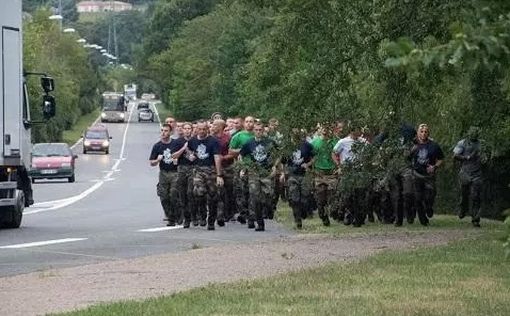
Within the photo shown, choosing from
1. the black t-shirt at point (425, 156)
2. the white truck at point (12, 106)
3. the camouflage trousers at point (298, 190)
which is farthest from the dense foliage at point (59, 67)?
the black t-shirt at point (425, 156)

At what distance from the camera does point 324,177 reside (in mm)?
21578

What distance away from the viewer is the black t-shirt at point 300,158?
20.1 m

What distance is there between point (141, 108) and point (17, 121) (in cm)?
12026

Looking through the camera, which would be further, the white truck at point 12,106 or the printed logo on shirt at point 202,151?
the printed logo on shirt at point 202,151

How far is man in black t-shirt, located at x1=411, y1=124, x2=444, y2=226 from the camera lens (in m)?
21.3

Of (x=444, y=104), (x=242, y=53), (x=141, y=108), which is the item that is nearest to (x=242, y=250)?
(x=444, y=104)

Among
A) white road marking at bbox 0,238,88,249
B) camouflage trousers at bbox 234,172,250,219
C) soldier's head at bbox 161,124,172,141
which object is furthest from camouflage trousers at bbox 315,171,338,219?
white road marking at bbox 0,238,88,249

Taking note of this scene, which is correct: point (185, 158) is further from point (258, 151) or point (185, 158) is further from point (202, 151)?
point (258, 151)

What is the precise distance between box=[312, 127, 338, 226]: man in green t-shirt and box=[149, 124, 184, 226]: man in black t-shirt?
233 cm

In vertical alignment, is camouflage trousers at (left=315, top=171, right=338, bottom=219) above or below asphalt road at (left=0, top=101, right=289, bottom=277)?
above

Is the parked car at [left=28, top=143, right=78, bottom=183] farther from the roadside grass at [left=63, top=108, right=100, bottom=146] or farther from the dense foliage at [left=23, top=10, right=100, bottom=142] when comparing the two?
the roadside grass at [left=63, top=108, right=100, bottom=146]

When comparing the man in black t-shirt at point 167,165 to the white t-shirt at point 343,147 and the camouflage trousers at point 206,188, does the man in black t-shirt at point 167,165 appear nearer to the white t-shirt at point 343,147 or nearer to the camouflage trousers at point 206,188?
the camouflage trousers at point 206,188

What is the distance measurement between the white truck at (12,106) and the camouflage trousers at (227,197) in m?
3.25

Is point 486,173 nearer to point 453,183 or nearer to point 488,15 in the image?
point 453,183
